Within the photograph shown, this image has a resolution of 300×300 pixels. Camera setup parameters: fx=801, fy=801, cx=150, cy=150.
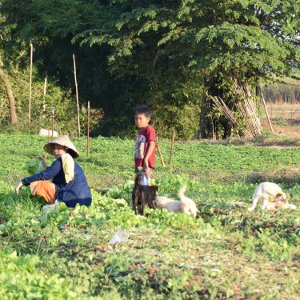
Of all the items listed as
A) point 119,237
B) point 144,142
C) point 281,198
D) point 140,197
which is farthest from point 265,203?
point 119,237

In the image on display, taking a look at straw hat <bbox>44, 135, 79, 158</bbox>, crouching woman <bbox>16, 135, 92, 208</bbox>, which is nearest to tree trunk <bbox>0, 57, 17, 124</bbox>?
straw hat <bbox>44, 135, 79, 158</bbox>

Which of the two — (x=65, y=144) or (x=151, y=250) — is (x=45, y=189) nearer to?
(x=65, y=144)

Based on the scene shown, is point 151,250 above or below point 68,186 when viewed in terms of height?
below

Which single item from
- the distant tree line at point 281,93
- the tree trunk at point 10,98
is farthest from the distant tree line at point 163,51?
the distant tree line at point 281,93

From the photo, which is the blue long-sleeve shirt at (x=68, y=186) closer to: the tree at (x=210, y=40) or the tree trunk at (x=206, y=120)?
the tree at (x=210, y=40)

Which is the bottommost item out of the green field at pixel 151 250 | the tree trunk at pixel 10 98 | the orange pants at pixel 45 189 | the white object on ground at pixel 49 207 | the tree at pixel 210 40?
the green field at pixel 151 250

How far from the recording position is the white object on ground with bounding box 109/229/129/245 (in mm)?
7336

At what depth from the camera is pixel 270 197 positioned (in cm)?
906

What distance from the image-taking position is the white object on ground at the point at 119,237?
289 inches

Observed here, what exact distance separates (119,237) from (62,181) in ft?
7.64

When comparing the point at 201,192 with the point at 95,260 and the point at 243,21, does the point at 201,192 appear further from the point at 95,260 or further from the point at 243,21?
the point at 243,21

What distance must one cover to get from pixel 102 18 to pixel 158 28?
2162 mm

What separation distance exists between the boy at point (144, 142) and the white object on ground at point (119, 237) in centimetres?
262

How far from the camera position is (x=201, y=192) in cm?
1127
